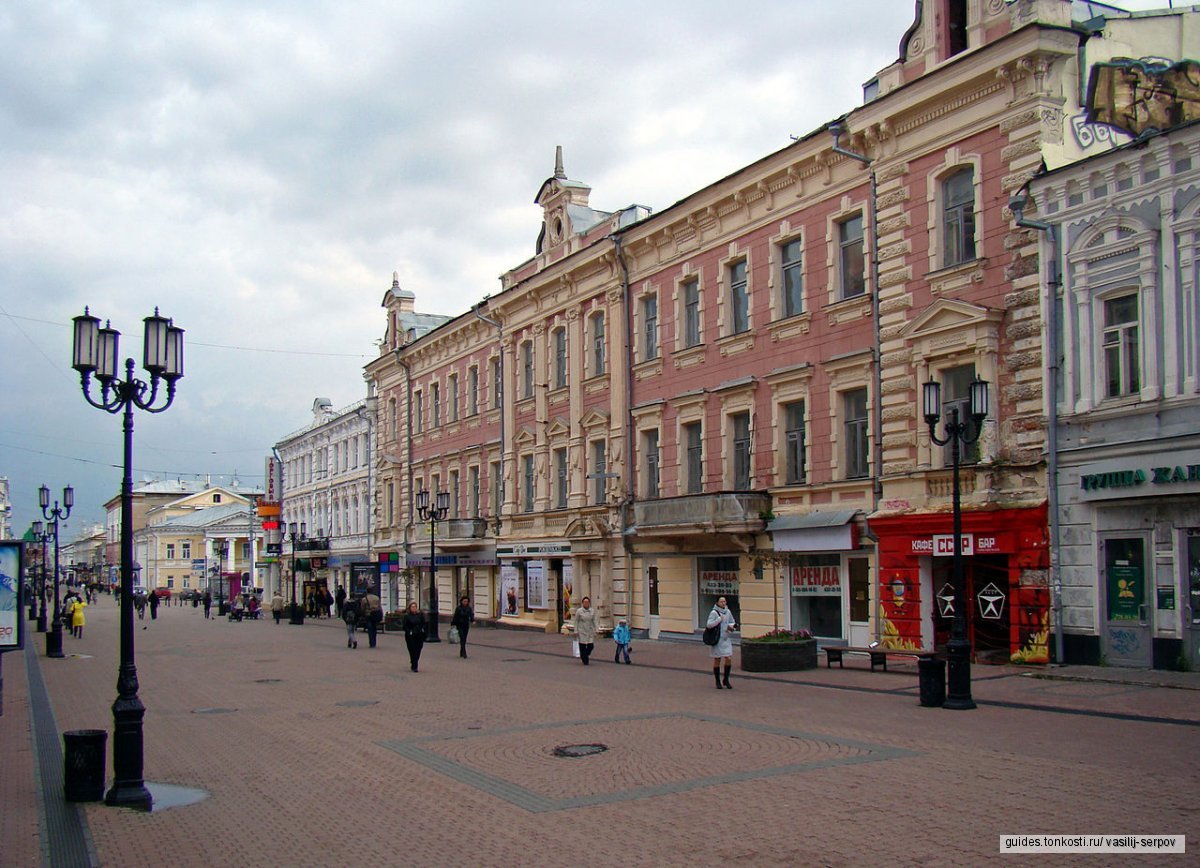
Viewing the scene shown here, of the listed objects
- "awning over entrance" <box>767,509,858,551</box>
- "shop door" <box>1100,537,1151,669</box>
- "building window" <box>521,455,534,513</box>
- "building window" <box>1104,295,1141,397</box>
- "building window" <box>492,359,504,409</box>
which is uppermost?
"building window" <box>492,359,504,409</box>

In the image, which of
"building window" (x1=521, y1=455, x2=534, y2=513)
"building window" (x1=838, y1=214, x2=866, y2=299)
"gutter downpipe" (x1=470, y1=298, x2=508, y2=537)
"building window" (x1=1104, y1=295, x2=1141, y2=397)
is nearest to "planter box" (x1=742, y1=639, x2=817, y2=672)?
"building window" (x1=1104, y1=295, x2=1141, y2=397)

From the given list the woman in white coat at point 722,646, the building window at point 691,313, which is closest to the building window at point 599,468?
the building window at point 691,313

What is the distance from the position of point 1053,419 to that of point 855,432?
577 cm

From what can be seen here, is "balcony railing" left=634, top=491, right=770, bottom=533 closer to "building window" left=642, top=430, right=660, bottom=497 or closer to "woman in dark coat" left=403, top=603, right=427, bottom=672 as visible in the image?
"building window" left=642, top=430, right=660, bottom=497

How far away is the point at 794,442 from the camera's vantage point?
2697cm

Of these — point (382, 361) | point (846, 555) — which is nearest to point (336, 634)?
point (382, 361)

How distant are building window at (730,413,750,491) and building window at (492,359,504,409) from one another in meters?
15.2

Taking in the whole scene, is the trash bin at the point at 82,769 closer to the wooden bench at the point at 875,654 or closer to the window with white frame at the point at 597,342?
the wooden bench at the point at 875,654

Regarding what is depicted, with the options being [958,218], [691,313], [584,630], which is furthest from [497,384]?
[958,218]

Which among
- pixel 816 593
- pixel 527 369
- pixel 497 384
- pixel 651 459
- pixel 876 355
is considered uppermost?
pixel 527 369

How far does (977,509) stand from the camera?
69.0 feet

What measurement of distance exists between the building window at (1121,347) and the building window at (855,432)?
6.31 metres

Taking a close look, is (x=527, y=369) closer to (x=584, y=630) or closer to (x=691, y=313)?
(x=691, y=313)

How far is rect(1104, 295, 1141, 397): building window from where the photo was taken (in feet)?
61.9
